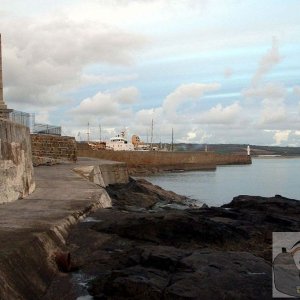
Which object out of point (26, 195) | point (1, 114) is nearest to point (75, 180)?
point (1, 114)

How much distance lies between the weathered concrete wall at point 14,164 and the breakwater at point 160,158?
117ft

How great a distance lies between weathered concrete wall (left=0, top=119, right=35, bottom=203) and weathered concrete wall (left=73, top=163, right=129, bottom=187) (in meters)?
6.44

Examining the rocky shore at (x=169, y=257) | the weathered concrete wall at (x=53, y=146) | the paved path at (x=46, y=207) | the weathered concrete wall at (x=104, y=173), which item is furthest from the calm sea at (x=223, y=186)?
the rocky shore at (x=169, y=257)

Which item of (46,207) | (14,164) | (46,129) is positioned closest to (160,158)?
(46,129)

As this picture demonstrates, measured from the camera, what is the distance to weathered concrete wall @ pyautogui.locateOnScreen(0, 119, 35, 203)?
30.0ft

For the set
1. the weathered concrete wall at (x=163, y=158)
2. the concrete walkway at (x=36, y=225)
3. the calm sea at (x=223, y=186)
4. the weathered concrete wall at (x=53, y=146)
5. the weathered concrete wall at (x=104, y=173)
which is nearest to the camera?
the concrete walkway at (x=36, y=225)

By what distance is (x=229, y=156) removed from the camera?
8731 cm

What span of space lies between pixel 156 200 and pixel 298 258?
12.2 metres

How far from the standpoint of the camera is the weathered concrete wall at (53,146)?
22.0 metres

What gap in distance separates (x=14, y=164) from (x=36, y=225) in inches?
125

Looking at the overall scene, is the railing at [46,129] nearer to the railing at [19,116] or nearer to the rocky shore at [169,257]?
the railing at [19,116]

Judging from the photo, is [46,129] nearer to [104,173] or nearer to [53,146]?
[53,146]

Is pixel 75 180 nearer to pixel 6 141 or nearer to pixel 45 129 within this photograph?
pixel 6 141

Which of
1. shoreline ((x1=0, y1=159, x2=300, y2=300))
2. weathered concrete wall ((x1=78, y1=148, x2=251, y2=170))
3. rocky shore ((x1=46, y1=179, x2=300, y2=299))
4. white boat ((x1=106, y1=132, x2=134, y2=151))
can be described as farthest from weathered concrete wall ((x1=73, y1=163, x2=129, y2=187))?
white boat ((x1=106, y1=132, x2=134, y2=151))
